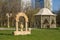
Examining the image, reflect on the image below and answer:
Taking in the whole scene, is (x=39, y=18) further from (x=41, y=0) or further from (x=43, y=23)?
(x=41, y=0)

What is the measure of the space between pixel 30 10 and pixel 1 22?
321 inches

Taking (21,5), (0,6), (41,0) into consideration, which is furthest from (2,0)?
(41,0)

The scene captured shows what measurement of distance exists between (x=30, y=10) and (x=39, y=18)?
15.6 meters

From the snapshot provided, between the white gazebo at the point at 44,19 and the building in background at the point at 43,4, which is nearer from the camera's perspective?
the white gazebo at the point at 44,19

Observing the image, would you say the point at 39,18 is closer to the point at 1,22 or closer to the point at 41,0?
the point at 1,22

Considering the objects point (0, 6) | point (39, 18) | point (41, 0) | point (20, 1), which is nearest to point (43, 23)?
point (39, 18)

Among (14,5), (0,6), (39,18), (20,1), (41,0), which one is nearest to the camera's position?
(39,18)

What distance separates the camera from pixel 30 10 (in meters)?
54.0

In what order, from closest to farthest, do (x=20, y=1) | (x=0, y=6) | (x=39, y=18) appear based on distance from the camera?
(x=39, y=18) → (x=0, y=6) → (x=20, y=1)

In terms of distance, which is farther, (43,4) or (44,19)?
(43,4)

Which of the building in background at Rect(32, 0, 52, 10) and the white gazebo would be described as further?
the building in background at Rect(32, 0, 52, 10)

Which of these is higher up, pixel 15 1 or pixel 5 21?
pixel 15 1

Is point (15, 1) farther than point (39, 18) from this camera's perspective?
Yes

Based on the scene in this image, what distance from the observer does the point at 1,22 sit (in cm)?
5184
